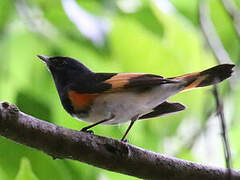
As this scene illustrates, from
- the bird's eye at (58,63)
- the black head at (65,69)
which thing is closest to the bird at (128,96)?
the black head at (65,69)

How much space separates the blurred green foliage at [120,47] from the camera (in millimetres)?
2725

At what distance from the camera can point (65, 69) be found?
3273 millimetres

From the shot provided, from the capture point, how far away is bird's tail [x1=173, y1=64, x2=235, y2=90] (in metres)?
2.57

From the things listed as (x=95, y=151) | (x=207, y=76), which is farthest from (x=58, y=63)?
(x=95, y=151)

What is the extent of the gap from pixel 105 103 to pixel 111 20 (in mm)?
534

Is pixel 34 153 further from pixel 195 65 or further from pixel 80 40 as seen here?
pixel 195 65

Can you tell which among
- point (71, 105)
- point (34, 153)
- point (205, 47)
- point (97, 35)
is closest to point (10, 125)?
point (34, 153)

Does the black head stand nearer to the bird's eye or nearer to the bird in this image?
the bird's eye

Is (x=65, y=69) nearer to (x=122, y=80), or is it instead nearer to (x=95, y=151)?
(x=122, y=80)

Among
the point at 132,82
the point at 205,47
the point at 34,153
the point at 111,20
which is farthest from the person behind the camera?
the point at 205,47

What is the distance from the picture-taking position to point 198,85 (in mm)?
2703

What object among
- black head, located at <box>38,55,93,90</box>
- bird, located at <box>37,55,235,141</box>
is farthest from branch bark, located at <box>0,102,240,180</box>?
black head, located at <box>38,55,93,90</box>

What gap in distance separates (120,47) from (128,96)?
291mm

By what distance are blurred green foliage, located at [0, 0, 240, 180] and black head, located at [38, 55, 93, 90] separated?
0.08 meters
